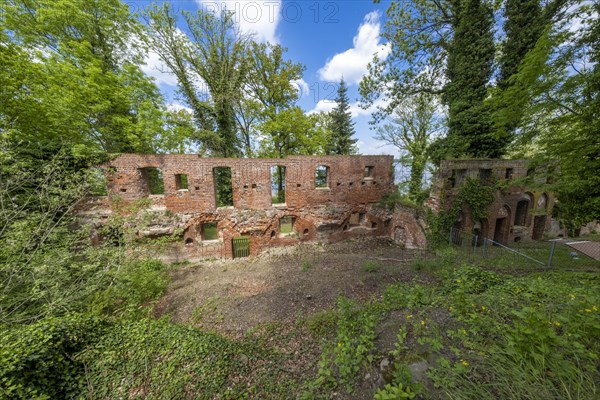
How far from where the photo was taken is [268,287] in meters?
6.82

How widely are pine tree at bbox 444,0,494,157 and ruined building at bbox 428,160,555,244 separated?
1116mm

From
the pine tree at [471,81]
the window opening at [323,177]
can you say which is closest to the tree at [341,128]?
the window opening at [323,177]

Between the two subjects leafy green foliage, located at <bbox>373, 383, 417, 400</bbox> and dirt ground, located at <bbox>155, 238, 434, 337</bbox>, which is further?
dirt ground, located at <bbox>155, 238, 434, 337</bbox>

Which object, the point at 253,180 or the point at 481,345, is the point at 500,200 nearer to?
the point at 481,345

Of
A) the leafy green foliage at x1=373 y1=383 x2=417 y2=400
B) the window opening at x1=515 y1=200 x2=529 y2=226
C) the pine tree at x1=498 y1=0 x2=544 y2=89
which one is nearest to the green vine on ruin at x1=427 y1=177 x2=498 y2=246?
the window opening at x1=515 y1=200 x2=529 y2=226

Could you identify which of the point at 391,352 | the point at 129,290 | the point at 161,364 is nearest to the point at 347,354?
the point at 391,352

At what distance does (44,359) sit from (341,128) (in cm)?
1927

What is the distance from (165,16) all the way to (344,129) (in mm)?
15387

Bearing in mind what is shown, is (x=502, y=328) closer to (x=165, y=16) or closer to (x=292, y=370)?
(x=292, y=370)

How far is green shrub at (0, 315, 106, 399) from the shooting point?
287 centimetres

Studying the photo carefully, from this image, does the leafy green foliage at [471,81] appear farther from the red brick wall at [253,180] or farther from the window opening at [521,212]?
the window opening at [521,212]

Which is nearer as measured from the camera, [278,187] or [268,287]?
[268,287]

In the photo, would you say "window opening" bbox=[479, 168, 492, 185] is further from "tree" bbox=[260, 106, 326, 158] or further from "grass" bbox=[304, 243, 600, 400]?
"tree" bbox=[260, 106, 326, 158]

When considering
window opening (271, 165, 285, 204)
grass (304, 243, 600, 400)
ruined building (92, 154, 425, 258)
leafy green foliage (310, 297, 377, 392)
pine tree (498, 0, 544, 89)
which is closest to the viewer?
grass (304, 243, 600, 400)
